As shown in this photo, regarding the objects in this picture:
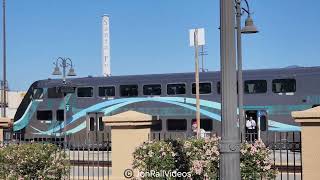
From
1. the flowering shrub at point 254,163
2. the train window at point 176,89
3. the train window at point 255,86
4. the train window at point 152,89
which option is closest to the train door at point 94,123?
the train window at point 152,89

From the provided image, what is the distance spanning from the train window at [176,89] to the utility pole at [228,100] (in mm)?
23204

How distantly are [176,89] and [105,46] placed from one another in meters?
21.1

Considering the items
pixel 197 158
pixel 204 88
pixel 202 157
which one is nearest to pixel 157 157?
pixel 197 158

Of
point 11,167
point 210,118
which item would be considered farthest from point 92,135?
point 11,167

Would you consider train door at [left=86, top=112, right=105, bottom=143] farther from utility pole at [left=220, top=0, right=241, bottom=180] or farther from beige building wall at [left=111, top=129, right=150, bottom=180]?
utility pole at [left=220, top=0, right=241, bottom=180]

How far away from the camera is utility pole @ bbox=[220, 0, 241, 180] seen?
20.7ft

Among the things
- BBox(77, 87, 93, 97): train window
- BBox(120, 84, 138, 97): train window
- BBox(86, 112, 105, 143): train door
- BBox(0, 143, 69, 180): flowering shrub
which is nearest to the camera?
BBox(0, 143, 69, 180): flowering shrub

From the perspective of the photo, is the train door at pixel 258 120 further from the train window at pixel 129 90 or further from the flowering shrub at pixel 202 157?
the flowering shrub at pixel 202 157

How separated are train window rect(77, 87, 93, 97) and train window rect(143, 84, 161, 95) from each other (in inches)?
144

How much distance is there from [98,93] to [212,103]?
276 inches

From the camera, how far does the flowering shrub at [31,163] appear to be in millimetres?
10789

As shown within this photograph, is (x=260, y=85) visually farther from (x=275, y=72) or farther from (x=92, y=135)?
(x=92, y=135)

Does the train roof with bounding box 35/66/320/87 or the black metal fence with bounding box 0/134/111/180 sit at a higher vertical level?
the train roof with bounding box 35/66/320/87

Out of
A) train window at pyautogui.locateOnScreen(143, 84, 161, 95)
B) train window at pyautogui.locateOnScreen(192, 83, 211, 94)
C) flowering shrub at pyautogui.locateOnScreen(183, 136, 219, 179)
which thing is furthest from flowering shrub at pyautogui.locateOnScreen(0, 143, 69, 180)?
train window at pyautogui.locateOnScreen(143, 84, 161, 95)
